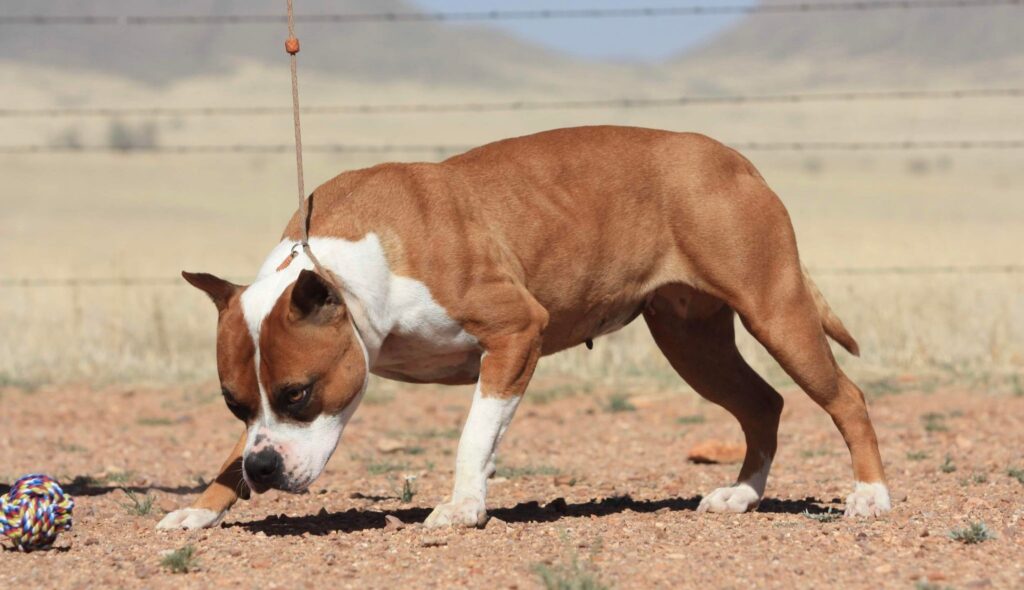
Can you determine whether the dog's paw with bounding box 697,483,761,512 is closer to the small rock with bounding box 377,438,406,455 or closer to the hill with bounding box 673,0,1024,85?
the small rock with bounding box 377,438,406,455

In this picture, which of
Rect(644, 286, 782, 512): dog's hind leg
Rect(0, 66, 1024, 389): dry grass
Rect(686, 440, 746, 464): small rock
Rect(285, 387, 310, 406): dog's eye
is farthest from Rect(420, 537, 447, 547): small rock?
Rect(0, 66, 1024, 389): dry grass

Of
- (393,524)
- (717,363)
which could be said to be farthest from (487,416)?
(717,363)

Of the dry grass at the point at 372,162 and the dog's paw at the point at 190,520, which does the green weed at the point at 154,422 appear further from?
the dog's paw at the point at 190,520

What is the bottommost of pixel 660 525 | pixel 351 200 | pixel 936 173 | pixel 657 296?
pixel 936 173

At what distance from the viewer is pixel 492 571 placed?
557cm

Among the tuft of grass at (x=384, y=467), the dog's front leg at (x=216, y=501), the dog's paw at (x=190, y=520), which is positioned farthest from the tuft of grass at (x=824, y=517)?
the tuft of grass at (x=384, y=467)

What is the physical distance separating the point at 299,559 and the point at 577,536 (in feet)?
3.89

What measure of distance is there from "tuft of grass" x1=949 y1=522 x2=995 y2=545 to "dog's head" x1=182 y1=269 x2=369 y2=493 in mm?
2544

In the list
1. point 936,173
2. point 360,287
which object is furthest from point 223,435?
point 936,173

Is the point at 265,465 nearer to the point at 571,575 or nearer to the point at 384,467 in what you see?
the point at 571,575

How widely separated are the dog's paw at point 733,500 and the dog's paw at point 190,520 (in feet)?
7.67

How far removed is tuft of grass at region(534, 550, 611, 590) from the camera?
202 inches

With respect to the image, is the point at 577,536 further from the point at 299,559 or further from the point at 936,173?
the point at 936,173

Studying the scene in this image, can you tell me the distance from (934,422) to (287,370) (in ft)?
21.5
